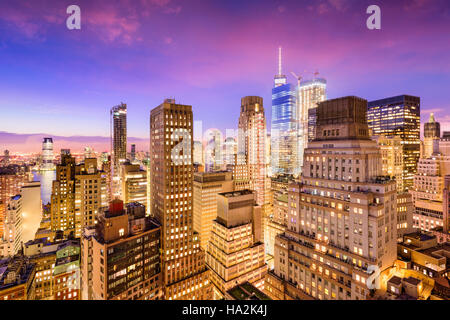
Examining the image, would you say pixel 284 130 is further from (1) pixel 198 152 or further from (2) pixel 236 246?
(2) pixel 236 246

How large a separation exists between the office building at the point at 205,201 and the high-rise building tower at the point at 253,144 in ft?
54.2

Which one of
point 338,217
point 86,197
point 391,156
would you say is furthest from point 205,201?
point 391,156

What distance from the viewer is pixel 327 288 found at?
25984mm

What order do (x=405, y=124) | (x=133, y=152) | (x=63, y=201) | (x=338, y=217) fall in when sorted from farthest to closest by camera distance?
(x=133, y=152), (x=405, y=124), (x=63, y=201), (x=338, y=217)

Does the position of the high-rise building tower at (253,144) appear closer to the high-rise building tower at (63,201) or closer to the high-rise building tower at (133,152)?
the high-rise building tower at (63,201)

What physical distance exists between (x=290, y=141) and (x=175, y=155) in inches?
3863

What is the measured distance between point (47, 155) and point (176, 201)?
411 feet

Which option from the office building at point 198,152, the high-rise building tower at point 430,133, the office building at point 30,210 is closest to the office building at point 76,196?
the office building at point 30,210

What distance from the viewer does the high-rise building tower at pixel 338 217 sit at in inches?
945

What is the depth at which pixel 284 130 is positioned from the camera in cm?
12731
